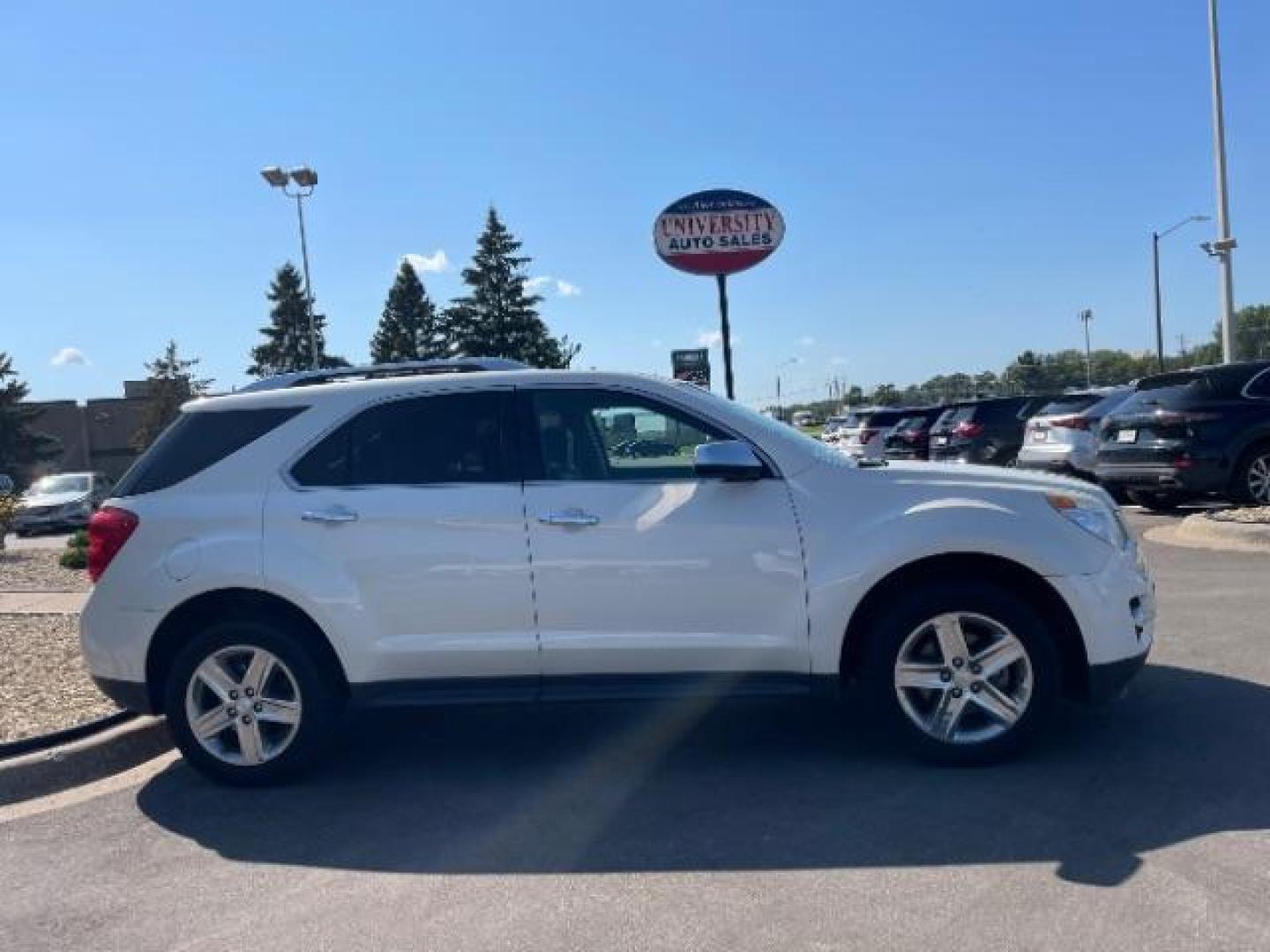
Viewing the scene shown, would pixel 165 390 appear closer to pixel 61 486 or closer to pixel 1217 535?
pixel 61 486

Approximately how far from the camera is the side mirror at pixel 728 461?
15.9 ft

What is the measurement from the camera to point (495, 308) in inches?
2092

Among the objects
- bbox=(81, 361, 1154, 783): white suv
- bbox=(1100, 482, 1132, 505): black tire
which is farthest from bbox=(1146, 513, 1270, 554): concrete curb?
bbox=(81, 361, 1154, 783): white suv

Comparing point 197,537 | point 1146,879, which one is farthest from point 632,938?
Result: point 197,537

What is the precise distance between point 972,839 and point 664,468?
194cm

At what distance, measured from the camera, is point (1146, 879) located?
382 cm

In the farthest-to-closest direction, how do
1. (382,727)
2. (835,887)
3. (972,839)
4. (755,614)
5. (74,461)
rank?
(74,461) → (382,727) → (755,614) → (972,839) → (835,887)

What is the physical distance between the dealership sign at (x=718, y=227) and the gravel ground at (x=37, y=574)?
7511 millimetres

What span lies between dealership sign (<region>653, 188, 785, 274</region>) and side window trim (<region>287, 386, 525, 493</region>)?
9103 millimetres

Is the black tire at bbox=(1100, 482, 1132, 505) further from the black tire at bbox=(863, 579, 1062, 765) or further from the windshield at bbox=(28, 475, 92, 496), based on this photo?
the windshield at bbox=(28, 475, 92, 496)

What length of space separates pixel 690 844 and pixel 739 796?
53 cm

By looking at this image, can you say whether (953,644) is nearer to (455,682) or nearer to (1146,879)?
(1146,879)

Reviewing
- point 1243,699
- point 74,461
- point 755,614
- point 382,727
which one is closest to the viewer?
point 755,614

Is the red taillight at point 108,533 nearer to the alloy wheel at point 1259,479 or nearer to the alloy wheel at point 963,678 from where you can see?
the alloy wheel at point 963,678
